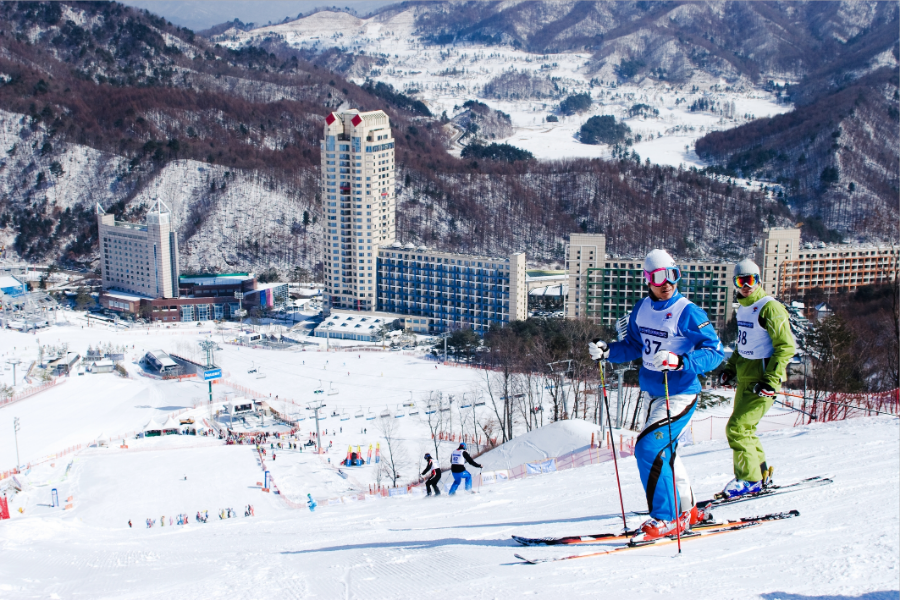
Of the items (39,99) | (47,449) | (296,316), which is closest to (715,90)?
(39,99)

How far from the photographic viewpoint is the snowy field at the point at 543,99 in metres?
100

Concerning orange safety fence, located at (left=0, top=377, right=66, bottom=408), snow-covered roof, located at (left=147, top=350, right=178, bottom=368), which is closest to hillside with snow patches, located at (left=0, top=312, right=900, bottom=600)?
orange safety fence, located at (left=0, top=377, right=66, bottom=408)

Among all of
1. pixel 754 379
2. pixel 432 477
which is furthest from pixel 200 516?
pixel 754 379

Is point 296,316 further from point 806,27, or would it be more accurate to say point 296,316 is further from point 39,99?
point 806,27

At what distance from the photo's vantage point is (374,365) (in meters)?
38.6

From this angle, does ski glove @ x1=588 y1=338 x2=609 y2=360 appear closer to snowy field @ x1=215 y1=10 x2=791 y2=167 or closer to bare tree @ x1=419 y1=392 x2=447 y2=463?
bare tree @ x1=419 y1=392 x2=447 y2=463

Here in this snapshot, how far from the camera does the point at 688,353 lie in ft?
23.7

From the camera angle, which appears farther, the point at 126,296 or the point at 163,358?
the point at 126,296

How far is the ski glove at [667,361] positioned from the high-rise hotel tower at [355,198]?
40.1 metres

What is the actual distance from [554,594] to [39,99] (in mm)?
81635

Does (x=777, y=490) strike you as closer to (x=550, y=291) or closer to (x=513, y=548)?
(x=513, y=548)

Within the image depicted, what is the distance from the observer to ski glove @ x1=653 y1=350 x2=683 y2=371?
6918mm

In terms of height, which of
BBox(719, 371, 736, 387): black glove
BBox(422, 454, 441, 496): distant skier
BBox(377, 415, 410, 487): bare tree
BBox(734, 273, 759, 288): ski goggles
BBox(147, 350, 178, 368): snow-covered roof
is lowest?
BBox(377, 415, 410, 487): bare tree

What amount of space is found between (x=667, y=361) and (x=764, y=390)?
1284 millimetres
